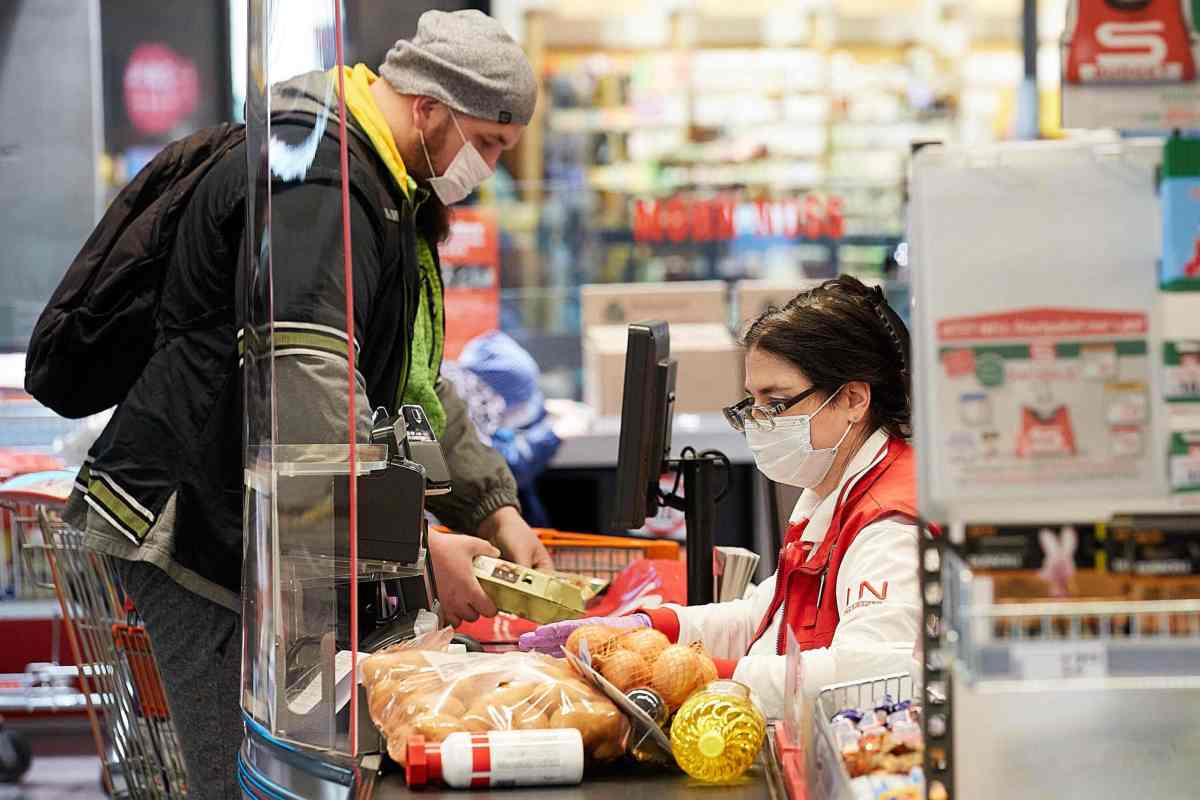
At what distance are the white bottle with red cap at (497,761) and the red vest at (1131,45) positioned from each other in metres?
0.84

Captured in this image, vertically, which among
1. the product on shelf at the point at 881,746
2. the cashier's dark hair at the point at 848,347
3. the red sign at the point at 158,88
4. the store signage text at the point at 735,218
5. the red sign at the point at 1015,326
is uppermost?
the red sign at the point at 158,88

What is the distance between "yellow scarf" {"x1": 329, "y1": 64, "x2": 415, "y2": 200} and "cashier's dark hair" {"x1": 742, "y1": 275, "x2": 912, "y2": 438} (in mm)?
677

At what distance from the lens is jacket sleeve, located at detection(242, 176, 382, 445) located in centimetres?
169

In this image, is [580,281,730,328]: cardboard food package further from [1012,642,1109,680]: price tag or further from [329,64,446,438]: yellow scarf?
[1012,642,1109,680]: price tag

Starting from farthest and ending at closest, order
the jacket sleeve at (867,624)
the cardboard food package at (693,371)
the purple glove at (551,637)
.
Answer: the cardboard food package at (693,371)
the purple glove at (551,637)
the jacket sleeve at (867,624)

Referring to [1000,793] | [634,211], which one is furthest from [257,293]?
[634,211]

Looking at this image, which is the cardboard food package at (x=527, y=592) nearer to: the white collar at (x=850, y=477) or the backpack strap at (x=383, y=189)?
the white collar at (x=850, y=477)

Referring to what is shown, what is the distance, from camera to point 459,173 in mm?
2824

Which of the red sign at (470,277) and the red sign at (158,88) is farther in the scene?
the red sign at (158,88)

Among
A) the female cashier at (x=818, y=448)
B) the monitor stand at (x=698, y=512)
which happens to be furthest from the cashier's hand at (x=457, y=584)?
the monitor stand at (x=698, y=512)

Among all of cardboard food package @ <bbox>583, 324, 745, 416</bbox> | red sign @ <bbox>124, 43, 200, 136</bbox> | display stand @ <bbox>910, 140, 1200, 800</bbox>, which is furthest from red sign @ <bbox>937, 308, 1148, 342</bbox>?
red sign @ <bbox>124, 43, 200, 136</bbox>

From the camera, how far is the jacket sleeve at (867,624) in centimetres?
195

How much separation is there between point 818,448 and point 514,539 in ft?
2.47

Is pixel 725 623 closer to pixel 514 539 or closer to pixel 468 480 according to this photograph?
pixel 514 539
